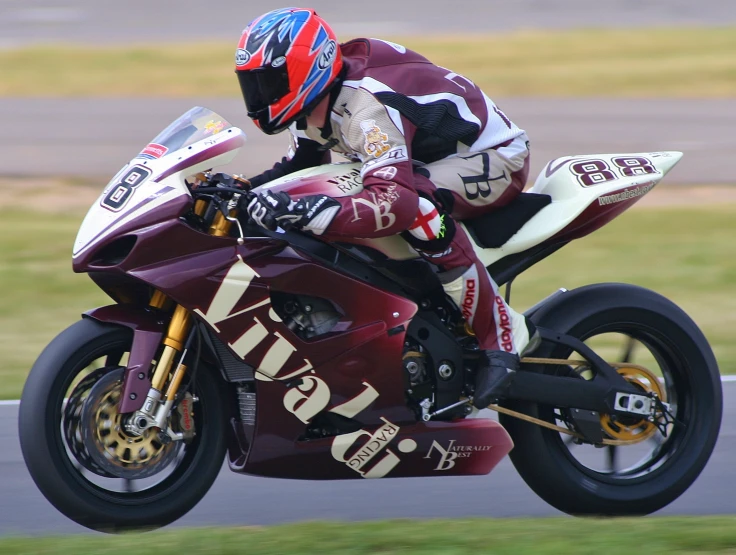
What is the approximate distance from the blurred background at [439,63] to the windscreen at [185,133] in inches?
55.6

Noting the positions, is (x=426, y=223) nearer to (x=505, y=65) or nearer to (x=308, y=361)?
(x=308, y=361)

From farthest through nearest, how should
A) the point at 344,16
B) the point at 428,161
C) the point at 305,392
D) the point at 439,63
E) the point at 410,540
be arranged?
the point at 344,16, the point at 439,63, the point at 428,161, the point at 305,392, the point at 410,540

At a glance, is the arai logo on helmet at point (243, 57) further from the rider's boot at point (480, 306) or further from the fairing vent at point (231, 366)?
the fairing vent at point (231, 366)

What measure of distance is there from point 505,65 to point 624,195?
13689mm

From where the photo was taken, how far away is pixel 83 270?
386 centimetres

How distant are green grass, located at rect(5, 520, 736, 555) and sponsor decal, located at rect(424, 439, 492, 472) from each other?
0.25m

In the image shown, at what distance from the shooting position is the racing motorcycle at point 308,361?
393 cm

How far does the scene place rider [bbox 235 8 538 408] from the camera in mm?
3920

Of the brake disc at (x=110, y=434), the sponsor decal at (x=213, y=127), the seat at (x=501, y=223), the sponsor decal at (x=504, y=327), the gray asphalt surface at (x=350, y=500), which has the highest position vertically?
the sponsor decal at (x=213, y=127)

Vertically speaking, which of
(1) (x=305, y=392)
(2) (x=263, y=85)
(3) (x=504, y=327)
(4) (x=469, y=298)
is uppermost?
(2) (x=263, y=85)

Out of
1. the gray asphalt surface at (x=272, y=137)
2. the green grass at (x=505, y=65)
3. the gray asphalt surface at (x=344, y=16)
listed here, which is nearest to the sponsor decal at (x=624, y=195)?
the gray asphalt surface at (x=272, y=137)

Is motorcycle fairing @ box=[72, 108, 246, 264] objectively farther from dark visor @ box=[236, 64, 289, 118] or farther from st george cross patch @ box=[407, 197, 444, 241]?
st george cross patch @ box=[407, 197, 444, 241]

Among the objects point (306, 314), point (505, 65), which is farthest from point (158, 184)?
point (505, 65)

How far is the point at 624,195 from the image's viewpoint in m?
4.45
